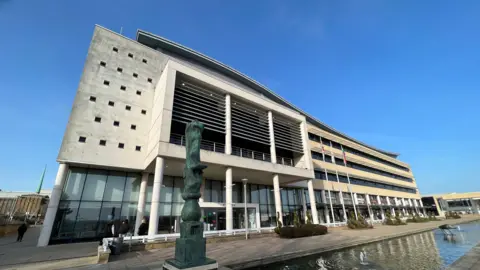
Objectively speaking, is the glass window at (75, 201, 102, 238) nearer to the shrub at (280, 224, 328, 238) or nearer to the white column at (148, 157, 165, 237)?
the white column at (148, 157, 165, 237)

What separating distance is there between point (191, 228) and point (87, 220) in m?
17.6

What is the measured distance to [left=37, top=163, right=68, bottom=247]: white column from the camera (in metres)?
16.2

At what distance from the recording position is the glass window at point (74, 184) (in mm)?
18172

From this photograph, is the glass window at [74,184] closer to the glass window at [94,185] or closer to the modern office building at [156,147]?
the modern office building at [156,147]

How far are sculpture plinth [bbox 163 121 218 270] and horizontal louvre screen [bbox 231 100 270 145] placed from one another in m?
15.4

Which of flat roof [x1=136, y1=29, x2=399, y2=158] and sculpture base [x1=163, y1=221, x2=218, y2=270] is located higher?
flat roof [x1=136, y1=29, x2=399, y2=158]

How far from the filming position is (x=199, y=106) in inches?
828

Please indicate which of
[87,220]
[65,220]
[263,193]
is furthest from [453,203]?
[65,220]

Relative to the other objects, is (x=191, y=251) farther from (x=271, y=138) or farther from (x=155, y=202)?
(x=271, y=138)

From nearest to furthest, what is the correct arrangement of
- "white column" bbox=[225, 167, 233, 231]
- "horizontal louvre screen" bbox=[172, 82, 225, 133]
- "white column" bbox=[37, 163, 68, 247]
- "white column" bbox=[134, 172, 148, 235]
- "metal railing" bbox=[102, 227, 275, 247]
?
"metal railing" bbox=[102, 227, 275, 247] < "white column" bbox=[37, 163, 68, 247] < "white column" bbox=[225, 167, 233, 231] < "white column" bbox=[134, 172, 148, 235] < "horizontal louvre screen" bbox=[172, 82, 225, 133]

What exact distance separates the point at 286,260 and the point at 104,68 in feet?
82.9

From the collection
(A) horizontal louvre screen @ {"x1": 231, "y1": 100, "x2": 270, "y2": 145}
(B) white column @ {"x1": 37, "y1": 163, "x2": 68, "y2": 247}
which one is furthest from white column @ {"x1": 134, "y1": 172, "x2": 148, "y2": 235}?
(A) horizontal louvre screen @ {"x1": 231, "y1": 100, "x2": 270, "y2": 145}

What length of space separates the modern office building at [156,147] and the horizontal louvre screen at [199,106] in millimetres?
125

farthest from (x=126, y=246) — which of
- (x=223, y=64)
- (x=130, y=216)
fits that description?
(x=223, y=64)
